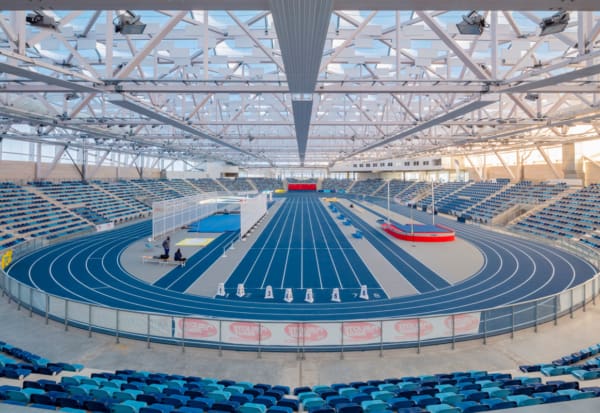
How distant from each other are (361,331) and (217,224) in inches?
1118

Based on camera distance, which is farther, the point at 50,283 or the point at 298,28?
the point at 50,283

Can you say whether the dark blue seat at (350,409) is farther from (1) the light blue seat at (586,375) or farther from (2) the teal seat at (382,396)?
(1) the light blue seat at (586,375)

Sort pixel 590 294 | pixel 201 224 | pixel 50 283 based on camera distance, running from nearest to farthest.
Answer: pixel 590 294 → pixel 50 283 → pixel 201 224

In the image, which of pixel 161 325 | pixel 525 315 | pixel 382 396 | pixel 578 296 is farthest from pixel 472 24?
pixel 161 325

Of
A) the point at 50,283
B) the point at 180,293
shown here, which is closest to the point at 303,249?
the point at 180,293

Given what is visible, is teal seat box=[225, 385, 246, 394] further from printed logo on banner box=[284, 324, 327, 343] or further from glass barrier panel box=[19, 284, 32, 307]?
glass barrier panel box=[19, 284, 32, 307]

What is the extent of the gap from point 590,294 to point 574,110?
12188 millimetres

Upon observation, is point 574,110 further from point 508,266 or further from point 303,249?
point 303,249

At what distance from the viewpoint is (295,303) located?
527 inches

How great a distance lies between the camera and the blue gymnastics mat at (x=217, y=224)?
3228 centimetres

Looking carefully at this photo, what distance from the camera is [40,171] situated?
37.9m

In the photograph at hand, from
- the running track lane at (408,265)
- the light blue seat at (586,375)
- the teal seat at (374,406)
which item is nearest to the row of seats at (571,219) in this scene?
the running track lane at (408,265)

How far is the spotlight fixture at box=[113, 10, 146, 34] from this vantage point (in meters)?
7.38

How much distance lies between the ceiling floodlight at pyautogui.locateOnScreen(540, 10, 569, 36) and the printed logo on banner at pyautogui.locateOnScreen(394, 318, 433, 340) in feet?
23.9
